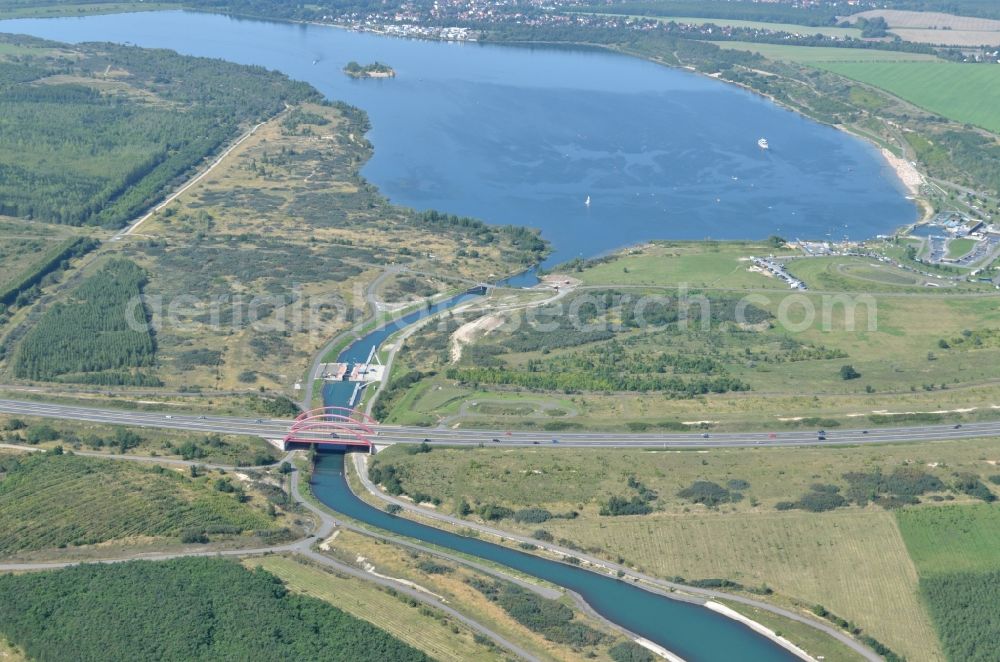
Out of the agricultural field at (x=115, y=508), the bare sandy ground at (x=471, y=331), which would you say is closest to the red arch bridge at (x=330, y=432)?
the agricultural field at (x=115, y=508)

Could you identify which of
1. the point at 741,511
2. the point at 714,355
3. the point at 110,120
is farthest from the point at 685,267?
the point at 110,120

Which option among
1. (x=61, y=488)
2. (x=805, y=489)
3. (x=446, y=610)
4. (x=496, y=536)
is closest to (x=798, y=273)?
(x=805, y=489)

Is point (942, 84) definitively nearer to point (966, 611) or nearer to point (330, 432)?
point (330, 432)

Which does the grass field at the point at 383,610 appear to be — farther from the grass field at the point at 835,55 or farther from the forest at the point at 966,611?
the grass field at the point at 835,55

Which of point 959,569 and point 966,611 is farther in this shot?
point 959,569

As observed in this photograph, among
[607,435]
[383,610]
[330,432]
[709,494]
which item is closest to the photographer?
[383,610]

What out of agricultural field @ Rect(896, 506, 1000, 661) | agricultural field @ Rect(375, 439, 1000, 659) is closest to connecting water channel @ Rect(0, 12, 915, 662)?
agricultural field @ Rect(375, 439, 1000, 659)
